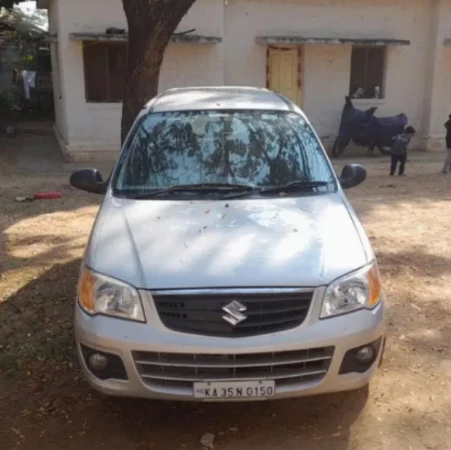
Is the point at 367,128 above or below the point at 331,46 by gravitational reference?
below

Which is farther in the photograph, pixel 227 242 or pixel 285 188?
pixel 285 188

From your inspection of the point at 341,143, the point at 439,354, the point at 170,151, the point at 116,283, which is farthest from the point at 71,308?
the point at 341,143

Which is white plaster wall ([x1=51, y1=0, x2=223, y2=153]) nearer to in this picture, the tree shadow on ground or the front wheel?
the front wheel

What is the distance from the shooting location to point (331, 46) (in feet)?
43.4

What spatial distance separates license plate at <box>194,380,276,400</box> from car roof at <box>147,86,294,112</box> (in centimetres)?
226

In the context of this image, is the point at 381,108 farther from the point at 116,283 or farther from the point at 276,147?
the point at 116,283

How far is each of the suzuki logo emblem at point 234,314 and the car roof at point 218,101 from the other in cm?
202

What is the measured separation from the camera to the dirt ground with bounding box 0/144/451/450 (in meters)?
3.10

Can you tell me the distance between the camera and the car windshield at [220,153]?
3.86m

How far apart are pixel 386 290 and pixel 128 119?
132 inches

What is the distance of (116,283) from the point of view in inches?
114

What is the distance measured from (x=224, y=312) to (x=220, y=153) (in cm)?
159

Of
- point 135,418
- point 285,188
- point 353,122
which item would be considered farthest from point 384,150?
point 135,418

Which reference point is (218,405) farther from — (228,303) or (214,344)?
(228,303)
